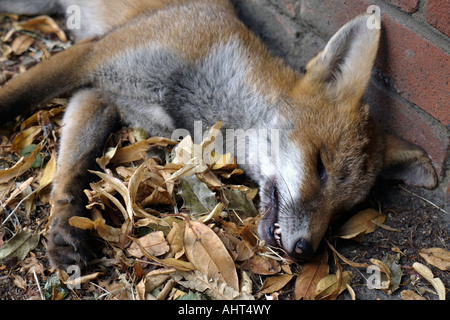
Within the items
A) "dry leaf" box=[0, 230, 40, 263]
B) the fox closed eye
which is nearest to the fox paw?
"dry leaf" box=[0, 230, 40, 263]

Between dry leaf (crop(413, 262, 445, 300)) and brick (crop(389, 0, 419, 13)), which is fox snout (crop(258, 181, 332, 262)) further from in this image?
brick (crop(389, 0, 419, 13))

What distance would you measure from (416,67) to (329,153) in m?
0.78

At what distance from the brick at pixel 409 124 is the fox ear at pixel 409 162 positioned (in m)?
0.06

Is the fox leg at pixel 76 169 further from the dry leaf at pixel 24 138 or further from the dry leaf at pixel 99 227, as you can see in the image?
the dry leaf at pixel 24 138

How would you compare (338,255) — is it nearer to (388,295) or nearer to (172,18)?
(388,295)

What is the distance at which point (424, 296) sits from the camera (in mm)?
2574

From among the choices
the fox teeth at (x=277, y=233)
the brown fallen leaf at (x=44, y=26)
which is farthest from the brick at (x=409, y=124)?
the brown fallen leaf at (x=44, y=26)

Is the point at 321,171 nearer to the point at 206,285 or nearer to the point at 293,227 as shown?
the point at 293,227

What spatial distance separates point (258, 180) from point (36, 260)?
1.45 metres

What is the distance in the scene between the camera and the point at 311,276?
103 inches

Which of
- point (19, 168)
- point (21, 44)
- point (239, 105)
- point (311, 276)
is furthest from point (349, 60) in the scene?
point (21, 44)

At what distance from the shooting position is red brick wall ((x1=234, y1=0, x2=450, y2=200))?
2717mm

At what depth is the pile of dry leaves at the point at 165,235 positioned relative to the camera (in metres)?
2.49
